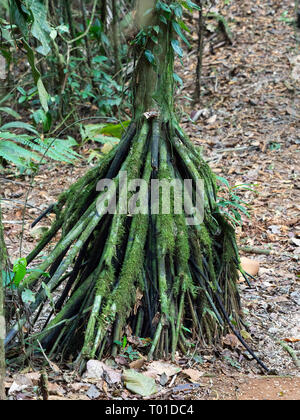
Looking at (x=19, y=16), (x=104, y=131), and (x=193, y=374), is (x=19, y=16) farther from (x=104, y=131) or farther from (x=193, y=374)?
(x=104, y=131)

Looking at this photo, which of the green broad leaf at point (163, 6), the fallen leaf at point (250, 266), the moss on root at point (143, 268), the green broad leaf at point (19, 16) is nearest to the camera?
the green broad leaf at point (19, 16)

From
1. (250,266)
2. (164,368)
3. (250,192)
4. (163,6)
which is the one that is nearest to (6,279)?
(164,368)

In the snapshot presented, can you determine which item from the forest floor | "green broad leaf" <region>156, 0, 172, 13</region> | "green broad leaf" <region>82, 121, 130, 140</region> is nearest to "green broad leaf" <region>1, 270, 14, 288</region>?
the forest floor

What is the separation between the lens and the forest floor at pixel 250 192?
278 centimetres

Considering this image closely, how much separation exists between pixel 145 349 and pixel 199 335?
0.42m

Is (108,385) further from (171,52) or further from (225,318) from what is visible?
(171,52)

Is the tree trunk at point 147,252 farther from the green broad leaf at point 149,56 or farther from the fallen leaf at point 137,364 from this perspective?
the fallen leaf at point 137,364

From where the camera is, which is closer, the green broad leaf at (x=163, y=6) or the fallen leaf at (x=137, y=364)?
the fallen leaf at (x=137, y=364)

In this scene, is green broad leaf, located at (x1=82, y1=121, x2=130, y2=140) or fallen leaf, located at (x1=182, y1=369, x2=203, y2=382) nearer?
fallen leaf, located at (x1=182, y1=369, x2=203, y2=382)

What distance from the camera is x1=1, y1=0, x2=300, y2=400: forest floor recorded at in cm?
278

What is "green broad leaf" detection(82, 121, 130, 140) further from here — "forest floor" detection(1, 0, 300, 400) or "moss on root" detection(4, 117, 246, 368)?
"moss on root" detection(4, 117, 246, 368)

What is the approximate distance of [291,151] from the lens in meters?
6.56

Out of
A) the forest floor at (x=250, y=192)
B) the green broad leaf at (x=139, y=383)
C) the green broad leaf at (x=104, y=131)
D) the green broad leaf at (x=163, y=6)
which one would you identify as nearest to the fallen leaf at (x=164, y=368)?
the forest floor at (x=250, y=192)

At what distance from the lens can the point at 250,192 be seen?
6.00 m
